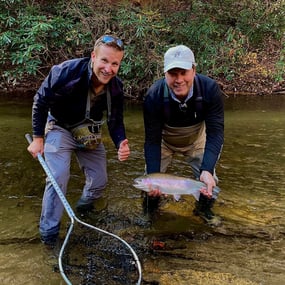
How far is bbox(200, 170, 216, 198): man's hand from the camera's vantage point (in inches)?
146

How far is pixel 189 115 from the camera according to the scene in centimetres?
405

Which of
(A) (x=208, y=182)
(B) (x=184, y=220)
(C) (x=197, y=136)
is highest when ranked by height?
(C) (x=197, y=136)

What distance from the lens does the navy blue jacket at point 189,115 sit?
3891mm

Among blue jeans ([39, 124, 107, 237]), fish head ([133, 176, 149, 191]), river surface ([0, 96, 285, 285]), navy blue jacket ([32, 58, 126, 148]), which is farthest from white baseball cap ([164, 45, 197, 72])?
river surface ([0, 96, 285, 285])

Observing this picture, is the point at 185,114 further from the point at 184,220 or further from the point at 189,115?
the point at 184,220

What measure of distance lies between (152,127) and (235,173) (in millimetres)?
2568

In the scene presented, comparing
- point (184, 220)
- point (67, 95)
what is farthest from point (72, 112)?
point (184, 220)

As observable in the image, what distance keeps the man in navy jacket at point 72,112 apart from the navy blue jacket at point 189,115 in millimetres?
297

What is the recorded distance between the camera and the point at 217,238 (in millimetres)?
4152

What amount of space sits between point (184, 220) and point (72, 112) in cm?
175

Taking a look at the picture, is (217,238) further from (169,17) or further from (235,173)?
(169,17)

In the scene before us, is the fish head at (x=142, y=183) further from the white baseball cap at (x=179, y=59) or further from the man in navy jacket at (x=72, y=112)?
the white baseball cap at (x=179, y=59)

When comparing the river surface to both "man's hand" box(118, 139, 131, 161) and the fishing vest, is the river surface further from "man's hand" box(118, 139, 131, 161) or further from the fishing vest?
the fishing vest

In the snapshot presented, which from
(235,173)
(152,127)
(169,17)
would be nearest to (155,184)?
(152,127)
